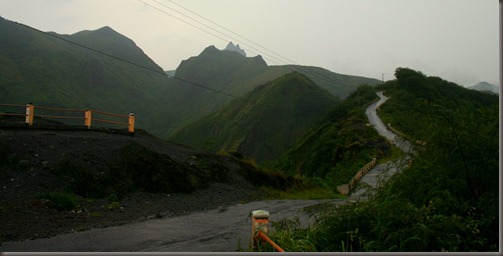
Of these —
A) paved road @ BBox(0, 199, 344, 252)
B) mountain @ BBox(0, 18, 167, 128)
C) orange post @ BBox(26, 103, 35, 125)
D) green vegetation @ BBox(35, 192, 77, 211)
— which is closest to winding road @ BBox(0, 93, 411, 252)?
paved road @ BBox(0, 199, 344, 252)

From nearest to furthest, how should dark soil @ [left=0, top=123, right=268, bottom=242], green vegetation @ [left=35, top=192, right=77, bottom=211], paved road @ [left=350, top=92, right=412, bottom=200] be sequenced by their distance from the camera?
paved road @ [left=350, top=92, right=412, bottom=200], dark soil @ [left=0, top=123, right=268, bottom=242], green vegetation @ [left=35, top=192, right=77, bottom=211]

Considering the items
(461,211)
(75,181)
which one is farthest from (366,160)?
(461,211)

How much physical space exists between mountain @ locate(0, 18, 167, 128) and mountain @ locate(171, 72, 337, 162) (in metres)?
35.7

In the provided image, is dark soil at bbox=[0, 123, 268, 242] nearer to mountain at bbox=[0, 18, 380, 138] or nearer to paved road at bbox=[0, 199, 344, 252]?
paved road at bbox=[0, 199, 344, 252]

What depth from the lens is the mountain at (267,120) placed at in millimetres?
97562

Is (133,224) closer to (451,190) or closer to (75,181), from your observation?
(75,181)

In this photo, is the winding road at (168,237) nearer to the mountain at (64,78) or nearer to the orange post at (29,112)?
the orange post at (29,112)

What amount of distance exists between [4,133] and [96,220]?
220 inches

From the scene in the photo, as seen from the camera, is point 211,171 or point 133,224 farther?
point 211,171

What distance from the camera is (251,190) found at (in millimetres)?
19062

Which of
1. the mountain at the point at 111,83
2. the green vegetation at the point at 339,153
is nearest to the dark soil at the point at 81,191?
the green vegetation at the point at 339,153

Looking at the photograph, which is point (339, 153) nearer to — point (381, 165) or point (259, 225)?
point (381, 165)

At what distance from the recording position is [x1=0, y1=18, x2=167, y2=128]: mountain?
4400 inches

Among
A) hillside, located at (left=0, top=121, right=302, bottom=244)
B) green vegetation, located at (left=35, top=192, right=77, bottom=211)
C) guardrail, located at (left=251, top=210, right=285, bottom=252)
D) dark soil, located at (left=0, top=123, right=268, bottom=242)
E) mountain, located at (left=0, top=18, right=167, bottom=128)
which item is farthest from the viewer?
mountain, located at (left=0, top=18, right=167, bottom=128)
